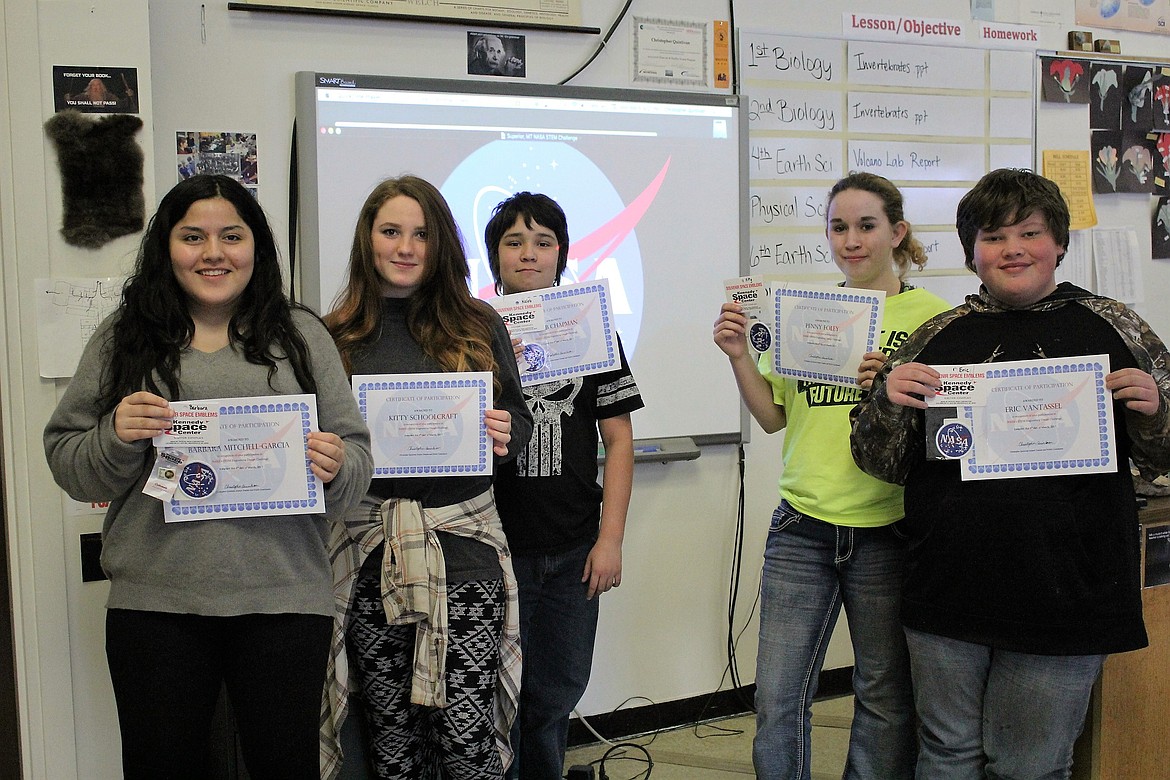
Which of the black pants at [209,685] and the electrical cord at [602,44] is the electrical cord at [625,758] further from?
the electrical cord at [602,44]

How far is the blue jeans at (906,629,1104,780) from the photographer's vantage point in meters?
1.72

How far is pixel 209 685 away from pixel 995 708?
139 centimetres

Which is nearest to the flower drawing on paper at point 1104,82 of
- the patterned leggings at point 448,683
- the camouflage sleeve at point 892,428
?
the camouflage sleeve at point 892,428

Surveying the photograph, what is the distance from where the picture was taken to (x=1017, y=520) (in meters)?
1.73

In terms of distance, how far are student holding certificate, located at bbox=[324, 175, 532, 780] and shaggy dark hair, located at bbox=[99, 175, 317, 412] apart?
0.19 m

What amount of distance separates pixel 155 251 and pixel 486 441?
0.66 m

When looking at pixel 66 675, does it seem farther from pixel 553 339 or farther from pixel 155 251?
pixel 553 339

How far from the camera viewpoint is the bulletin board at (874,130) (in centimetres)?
310

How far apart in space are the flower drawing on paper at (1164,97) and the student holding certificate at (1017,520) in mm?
2422

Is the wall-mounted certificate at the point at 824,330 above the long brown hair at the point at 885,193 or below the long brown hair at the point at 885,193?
below

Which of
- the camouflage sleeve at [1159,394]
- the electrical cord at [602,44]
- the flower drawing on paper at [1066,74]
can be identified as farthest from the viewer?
the flower drawing on paper at [1066,74]

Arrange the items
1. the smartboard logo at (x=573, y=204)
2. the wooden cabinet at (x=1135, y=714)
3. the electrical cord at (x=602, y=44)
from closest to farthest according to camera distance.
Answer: the wooden cabinet at (x=1135, y=714) → the smartboard logo at (x=573, y=204) → the electrical cord at (x=602, y=44)

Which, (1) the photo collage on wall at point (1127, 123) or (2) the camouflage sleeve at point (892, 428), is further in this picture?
(1) the photo collage on wall at point (1127, 123)

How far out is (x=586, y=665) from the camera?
2088 millimetres
